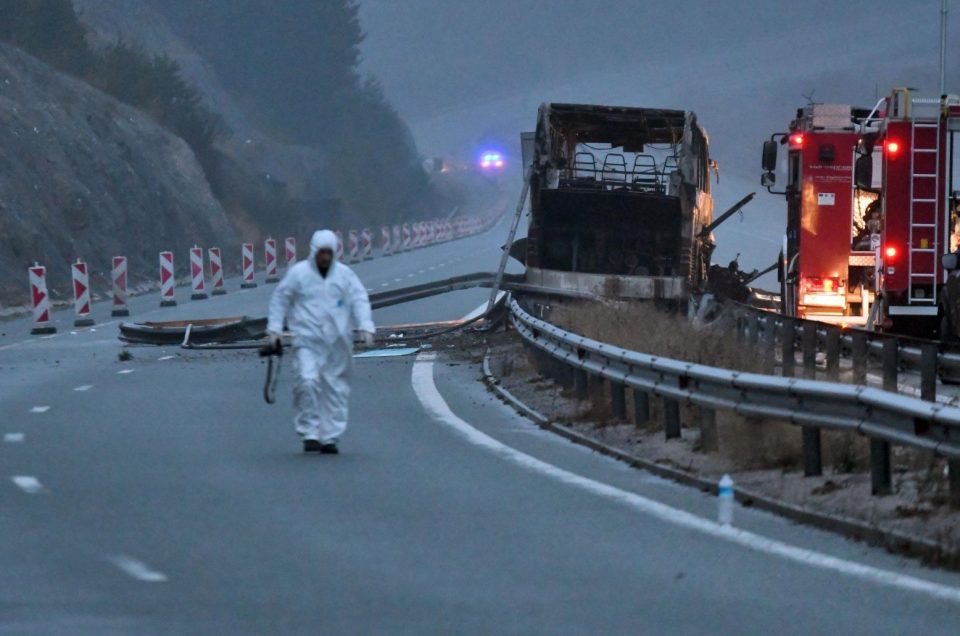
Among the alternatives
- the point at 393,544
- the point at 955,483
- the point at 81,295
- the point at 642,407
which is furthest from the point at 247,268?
the point at 955,483

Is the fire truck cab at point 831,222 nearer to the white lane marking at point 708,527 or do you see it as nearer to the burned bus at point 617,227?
the burned bus at point 617,227

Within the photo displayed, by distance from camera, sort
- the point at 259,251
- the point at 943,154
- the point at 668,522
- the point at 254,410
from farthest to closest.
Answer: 1. the point at 259,251
2. the point at 943,154
3. the point at 254,410
4. the point at 668,522

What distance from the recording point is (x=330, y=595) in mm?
8688

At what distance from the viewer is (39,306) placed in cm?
3023

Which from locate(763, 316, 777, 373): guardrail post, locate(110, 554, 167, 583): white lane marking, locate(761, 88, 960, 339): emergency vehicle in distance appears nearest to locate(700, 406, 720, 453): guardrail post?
locate(110, 554, 167, 583): white lane marking

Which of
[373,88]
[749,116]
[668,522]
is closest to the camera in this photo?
[668,522]

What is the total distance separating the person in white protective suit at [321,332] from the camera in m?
14.3

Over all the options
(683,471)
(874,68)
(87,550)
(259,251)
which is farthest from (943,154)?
(874,68)

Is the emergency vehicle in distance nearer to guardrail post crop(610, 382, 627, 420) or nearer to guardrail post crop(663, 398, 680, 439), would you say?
guardrail post crop(610, 382, 627, 420)

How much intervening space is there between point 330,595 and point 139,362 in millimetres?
→ 16315

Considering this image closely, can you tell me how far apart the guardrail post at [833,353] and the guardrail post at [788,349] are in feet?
1.19

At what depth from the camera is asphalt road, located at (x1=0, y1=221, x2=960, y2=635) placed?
A: 8.25 meters

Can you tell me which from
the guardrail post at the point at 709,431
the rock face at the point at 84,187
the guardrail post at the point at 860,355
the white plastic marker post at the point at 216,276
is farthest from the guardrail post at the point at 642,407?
the white plastic marker post at the point at 216,276

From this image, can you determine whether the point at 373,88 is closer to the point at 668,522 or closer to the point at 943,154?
the point at 943,154
